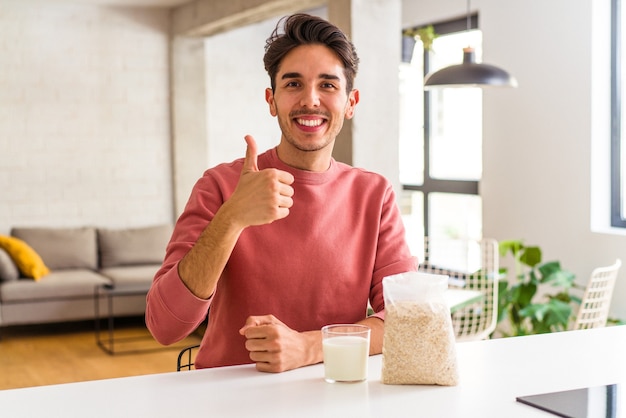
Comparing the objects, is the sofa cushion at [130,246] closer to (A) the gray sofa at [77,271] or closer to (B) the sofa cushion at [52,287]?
(A) the gray sofa at [77,271]

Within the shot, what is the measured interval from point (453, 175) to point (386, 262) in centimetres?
470

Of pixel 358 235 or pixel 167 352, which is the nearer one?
pixel 358 235

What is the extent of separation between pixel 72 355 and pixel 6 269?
3.17 ft

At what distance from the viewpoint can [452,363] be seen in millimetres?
1382

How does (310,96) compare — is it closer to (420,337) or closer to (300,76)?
(300,76)

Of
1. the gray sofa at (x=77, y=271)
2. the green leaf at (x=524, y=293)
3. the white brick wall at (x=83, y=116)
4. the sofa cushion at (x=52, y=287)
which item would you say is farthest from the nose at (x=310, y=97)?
the white brick wall at (x=83, y=116)

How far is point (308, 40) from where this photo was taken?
1.84 meters

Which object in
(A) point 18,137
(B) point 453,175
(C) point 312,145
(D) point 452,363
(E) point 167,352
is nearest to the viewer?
(D) point 452,363

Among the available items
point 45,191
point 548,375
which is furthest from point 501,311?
point 45,191

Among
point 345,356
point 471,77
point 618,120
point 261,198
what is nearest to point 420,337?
point 345,356

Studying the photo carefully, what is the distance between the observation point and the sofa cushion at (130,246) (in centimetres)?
699

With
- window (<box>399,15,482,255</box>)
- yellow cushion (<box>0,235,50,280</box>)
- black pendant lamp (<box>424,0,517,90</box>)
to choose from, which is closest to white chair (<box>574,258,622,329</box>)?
black pendant lamp (<box>424,0,517,90</box>)

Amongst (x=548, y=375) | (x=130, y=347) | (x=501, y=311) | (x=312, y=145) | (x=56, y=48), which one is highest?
(x=56, y=48)

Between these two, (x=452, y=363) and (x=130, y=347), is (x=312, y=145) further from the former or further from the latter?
(x=130, y=347)
